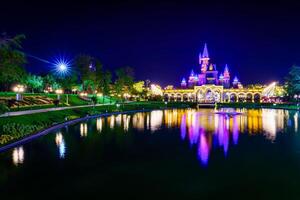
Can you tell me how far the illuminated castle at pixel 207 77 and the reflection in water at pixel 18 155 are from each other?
165926 mm

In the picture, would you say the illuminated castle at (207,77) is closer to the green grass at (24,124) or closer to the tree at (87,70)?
the tree at (87,70)

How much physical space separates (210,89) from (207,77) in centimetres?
1391

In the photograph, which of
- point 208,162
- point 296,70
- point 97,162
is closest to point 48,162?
point 97,162

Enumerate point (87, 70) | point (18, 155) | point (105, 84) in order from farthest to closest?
point (105, 84), point (87, 70), point (18, 155)

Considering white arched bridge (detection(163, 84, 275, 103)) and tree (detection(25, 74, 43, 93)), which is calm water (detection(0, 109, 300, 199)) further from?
white arched bridge (detection(163, 84, 275, 103))

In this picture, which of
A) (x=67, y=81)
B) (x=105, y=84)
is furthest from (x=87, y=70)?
(x=67, y=81)

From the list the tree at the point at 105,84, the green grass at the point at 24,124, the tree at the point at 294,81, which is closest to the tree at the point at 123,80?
the tree at the point at 105,84

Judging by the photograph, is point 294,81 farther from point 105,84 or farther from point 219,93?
point 219,93

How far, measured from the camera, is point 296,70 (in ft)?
300

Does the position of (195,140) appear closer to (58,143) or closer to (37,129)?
(58,143)

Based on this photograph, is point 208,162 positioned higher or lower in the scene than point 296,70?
lower

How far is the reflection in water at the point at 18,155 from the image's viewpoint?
18.7 metres

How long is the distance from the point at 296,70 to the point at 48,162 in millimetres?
89458

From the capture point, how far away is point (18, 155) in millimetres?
20359
